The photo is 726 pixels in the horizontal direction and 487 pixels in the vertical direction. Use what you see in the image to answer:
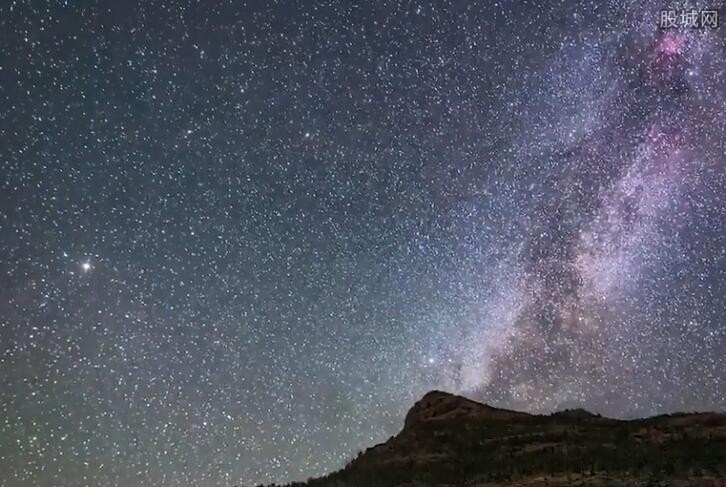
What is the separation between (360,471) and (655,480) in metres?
14.7

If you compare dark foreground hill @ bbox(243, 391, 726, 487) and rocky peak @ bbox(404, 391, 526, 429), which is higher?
rocky peak @ bbox(404, 391, 526, 429)

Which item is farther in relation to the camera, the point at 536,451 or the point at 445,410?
the point at 445,410

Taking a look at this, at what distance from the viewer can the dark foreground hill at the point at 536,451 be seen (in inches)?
914

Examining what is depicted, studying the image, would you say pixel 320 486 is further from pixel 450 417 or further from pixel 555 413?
pixel 555 413

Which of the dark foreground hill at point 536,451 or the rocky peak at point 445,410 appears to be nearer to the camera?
the dark foreground hill at point 536,451

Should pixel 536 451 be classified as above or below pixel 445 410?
below

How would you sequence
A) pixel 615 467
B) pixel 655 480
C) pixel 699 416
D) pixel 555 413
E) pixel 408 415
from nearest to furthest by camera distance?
pixel 655 480, pixel 615 467, pixel 699 416, pixel 555 413, pixel 408 415

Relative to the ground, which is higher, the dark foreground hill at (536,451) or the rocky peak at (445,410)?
the rocky peak at (445,410)

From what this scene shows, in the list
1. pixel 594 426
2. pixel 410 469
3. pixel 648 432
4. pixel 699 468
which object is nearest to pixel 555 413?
pixel 594 426

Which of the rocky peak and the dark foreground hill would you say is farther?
the rocky peak

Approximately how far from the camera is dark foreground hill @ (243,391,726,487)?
2320 cm

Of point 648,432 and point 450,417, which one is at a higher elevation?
point 450,417

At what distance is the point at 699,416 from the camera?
31953mm

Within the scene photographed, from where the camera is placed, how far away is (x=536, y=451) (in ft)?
91.9
